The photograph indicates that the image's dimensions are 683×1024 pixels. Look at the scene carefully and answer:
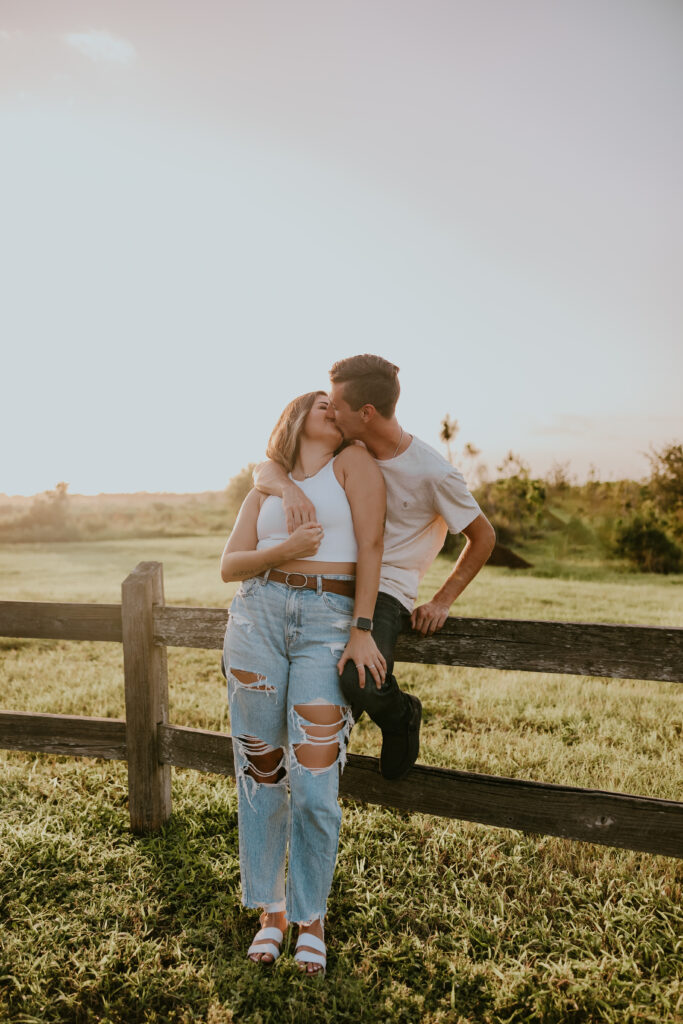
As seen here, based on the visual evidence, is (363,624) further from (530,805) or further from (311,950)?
(311,950)

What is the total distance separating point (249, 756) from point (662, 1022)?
1.84 meters

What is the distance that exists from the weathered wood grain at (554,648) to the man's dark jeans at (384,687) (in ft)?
0.73

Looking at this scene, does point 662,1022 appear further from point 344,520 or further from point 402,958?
point 344,520

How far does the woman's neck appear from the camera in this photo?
288 centimetres

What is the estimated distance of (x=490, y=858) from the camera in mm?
3541

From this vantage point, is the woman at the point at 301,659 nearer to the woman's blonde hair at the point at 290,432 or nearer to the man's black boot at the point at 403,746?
the woman's blonde hair at the point at 290,432

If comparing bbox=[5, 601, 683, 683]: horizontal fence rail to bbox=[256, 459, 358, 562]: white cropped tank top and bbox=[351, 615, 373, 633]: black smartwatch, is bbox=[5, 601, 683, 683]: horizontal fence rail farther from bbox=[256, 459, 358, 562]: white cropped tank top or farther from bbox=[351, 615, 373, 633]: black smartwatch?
bbox=[256, 459, 358, 562]: white cropped tank top

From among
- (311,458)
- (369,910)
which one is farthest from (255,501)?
(369,910)

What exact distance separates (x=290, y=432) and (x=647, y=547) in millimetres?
23160

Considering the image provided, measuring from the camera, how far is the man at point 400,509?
2816mm

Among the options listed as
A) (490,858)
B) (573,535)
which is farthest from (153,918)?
(573,535)

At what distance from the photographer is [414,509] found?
2.92 meters

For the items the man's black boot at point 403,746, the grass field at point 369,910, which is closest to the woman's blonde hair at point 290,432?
the man's black boot at point 403,746

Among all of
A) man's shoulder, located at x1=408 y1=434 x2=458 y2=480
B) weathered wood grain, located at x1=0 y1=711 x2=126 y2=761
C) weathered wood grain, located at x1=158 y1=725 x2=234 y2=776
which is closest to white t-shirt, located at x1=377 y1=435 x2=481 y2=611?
man's shoulder, located at x1=408 y1=434 x2=458 y2=480
